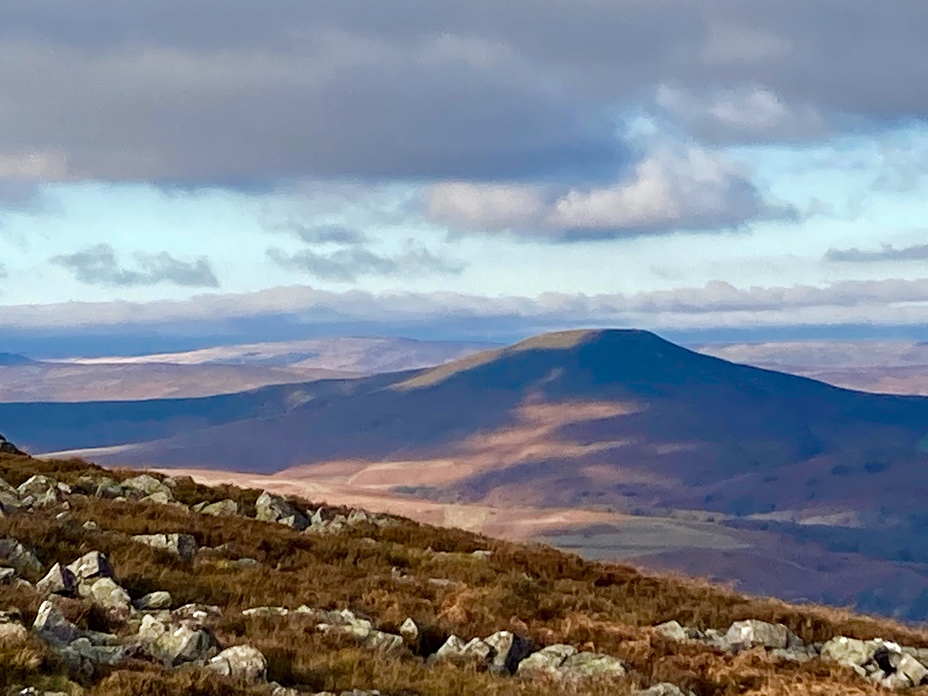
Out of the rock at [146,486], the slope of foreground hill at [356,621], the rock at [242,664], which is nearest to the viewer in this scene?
the rock at [242,664]

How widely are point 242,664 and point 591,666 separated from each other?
6040mm

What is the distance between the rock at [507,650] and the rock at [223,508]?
15.9 metres

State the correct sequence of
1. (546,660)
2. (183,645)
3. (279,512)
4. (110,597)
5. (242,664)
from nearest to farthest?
(242,664) < (183,645) < (110,597) < (546,660) < (279,512)

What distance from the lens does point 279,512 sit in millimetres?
33688

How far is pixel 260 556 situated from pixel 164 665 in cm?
1080

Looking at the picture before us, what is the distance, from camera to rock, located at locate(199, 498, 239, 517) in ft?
110

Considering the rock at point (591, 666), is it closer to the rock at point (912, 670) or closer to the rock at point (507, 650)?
the rock at point (507, 650)

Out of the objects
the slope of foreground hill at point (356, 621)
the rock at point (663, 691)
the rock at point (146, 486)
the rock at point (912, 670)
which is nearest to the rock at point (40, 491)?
the slope of foreground hill at point (356, 621)

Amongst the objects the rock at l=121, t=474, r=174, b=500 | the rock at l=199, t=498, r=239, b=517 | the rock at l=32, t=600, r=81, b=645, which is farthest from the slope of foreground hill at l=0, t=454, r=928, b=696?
the rock at l=121, t=474, r=174, b=500

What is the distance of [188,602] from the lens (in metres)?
19.6

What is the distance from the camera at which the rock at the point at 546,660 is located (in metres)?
17.9

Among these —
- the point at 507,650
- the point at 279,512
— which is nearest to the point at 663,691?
the point at 507,650

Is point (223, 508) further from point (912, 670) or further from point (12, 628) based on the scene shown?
point (12, 628)

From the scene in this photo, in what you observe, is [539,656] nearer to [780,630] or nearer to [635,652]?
[635,652]
